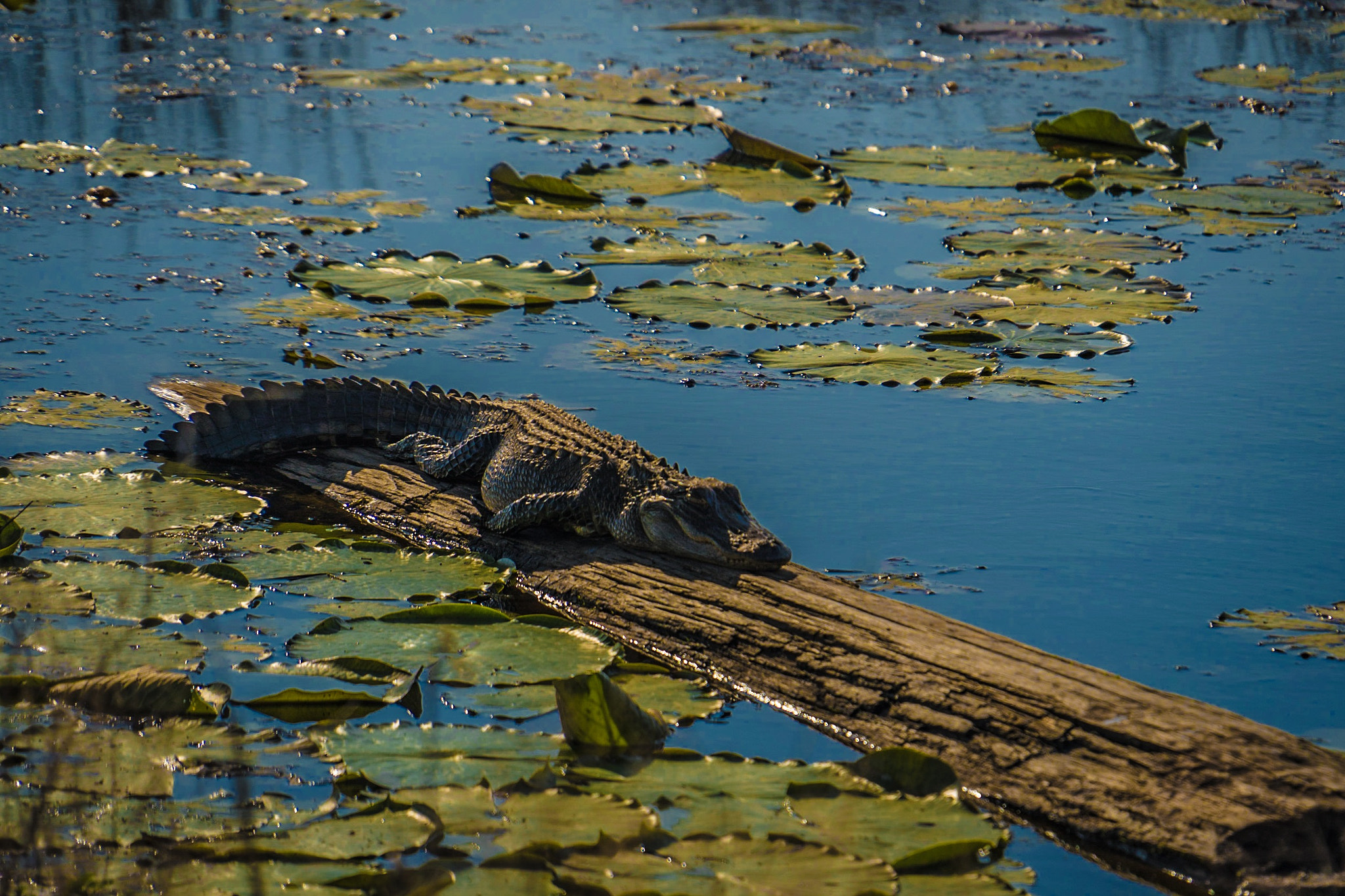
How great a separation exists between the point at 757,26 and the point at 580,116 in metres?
5.21

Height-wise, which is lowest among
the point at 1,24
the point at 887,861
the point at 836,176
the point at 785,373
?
the point at 887,861

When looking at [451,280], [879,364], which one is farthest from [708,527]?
[451,280]

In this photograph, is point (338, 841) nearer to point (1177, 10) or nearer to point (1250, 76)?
point (1250, 76)

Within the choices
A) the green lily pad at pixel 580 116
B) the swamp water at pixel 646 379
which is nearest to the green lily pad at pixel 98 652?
the swamp water at pixel 646 379

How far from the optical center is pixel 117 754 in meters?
3.08

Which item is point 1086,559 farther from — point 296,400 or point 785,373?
point 296,400

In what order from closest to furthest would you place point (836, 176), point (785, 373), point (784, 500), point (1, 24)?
point (784, 500)
point (785, 373)
point (836, 176)
point (1, 24)

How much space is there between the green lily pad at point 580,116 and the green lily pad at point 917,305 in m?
4.01

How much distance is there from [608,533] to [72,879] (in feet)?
7.59

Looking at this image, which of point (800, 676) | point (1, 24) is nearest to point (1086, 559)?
point (800, 676)

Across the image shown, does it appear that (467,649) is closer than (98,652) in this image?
No

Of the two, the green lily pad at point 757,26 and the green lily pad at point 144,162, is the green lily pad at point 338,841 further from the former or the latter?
the green lily pad at point 757,26

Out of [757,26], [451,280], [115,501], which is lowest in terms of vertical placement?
[115,501]

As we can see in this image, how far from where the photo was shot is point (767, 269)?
7.25 meters
